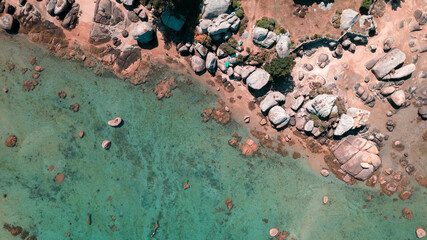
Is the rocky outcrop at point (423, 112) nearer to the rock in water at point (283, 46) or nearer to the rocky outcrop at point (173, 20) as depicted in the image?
the rock in water at point (283, 46)

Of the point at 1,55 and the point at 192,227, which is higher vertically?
the point at 1,55

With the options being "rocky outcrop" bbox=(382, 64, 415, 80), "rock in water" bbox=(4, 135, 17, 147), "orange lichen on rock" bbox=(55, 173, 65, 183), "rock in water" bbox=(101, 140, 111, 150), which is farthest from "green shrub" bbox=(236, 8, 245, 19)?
"rock in water" bbox=(4, 135, 17, 147)

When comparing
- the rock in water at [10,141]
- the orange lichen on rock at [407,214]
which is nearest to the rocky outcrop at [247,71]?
the orange lichen on rock at [407,214]

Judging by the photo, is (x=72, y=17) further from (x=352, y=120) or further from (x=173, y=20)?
(x=352, y=120)

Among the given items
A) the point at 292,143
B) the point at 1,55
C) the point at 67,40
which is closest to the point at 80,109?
the point at 67,40

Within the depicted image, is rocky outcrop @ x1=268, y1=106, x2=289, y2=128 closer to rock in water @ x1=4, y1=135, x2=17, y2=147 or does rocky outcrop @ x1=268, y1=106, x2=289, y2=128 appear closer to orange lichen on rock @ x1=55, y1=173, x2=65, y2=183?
orange lichen on rock @ x1=55, y1=173, x2=65, y2=183

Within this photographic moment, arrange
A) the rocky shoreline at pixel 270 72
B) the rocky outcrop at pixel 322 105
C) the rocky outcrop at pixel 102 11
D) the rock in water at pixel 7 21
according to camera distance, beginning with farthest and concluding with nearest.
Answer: the rocky outcrop at pixel 102 11, the rock in water at pixel 7 21, the rocky shoreline at pixel 270 72, the rocky outcrop at pixel 322 105

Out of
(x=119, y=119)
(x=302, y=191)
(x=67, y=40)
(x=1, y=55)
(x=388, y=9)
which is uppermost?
(x=388, y=9)

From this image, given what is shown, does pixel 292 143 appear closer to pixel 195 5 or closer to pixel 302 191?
pixel 302 191
